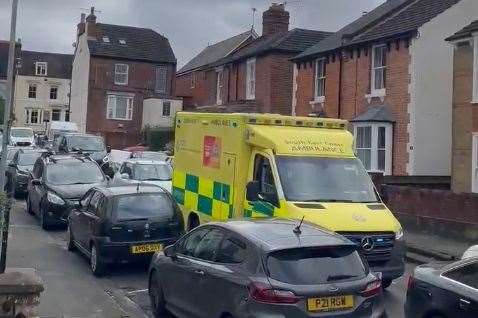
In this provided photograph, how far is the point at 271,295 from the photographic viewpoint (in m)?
6.70

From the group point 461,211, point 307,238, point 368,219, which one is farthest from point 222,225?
point 461,211

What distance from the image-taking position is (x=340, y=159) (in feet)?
38.9

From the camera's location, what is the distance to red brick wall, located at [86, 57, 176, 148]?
5550 cm

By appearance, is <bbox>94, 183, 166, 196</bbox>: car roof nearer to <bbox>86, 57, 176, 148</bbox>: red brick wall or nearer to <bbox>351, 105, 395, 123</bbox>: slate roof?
<bbox>351, 105, 395, 123</bbox>: slate roof

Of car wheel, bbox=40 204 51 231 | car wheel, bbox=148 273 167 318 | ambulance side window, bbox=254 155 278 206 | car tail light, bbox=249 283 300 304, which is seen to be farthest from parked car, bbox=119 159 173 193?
car tail light, bbox=249 283 300 304

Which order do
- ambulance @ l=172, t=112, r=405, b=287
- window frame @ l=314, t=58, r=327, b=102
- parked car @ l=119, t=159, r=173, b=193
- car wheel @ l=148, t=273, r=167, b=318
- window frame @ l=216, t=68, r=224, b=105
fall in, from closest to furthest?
car wheel @ l=148, t=273, r=167, b=318, ambulance @ l=172, t=112, r=405, b=287, parked car @ l=119, t=159, r=173, b=193, window frame @ l=314, t=58, r=327, b=102, window frame @ l=216, t=68, r=224, b=105

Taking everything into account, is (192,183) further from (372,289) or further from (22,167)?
(22,167)

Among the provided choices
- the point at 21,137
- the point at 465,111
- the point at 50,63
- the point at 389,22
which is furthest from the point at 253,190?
the point at 50,63

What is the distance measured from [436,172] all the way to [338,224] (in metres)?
15.3

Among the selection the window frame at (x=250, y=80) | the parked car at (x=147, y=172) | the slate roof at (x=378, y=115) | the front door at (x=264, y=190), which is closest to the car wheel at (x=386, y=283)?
the front door at (x=264, y=190)

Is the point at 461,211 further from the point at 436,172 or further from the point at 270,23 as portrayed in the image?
the point at 270,23

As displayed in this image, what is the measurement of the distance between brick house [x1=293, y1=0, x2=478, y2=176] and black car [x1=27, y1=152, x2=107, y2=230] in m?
10.6

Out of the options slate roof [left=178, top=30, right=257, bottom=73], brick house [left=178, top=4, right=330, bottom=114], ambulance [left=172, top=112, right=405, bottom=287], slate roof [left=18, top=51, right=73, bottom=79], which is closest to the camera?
ambulance [left=172, top=112, right=405, bottom=287]

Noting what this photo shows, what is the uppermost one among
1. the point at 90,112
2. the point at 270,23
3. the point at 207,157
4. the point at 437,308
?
the point at 270,23
